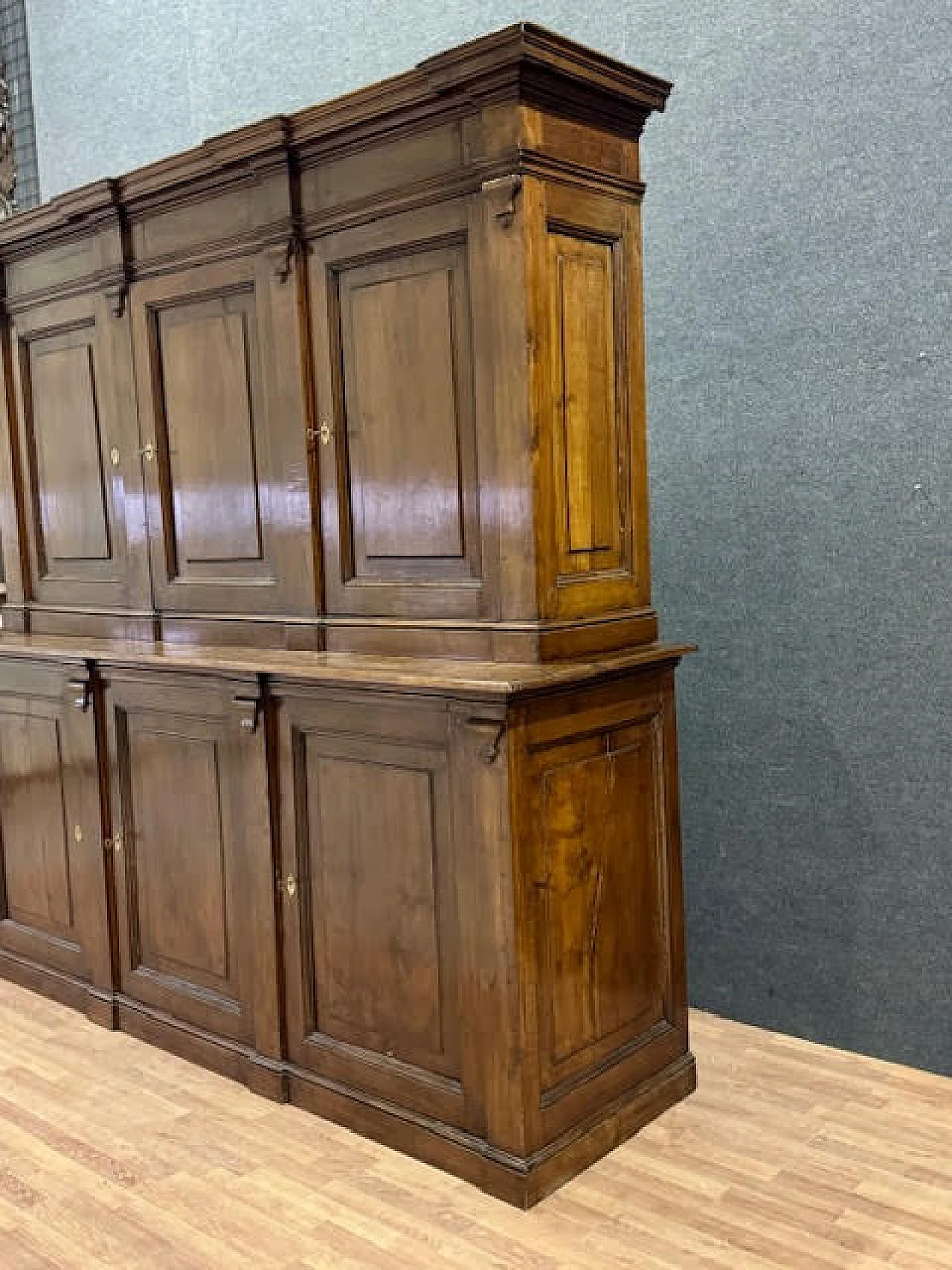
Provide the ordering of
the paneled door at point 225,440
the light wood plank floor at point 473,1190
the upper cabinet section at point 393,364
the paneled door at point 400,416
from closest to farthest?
the light wood plank floor at point 473,1190, the upper cabinet section at point 393,364, the paneled door at point 400,416, the paneled door at point 225,440

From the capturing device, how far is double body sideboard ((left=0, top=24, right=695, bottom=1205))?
2553 mm

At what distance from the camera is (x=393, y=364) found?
109 inches

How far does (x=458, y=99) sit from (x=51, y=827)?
235cm

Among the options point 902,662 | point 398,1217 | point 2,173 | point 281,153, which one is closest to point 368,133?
point 281,153

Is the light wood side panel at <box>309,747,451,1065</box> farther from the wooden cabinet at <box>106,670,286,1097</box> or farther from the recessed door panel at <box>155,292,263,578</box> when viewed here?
the recessed door panel at <box>155,292,263,578</box>

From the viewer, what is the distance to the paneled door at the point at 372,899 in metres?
2.68

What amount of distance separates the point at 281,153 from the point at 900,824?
6.94ft

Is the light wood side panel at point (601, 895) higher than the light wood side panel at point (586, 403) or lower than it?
lower

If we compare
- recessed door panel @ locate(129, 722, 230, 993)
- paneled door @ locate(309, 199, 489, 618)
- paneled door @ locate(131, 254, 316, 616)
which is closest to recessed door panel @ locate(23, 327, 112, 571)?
paneled door @ locate(131, 254, 316, 616)

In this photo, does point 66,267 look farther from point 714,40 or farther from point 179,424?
point 714,40

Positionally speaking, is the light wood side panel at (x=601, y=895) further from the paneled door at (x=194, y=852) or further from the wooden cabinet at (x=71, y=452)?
the wooden cabinet at (x=71, y=452)

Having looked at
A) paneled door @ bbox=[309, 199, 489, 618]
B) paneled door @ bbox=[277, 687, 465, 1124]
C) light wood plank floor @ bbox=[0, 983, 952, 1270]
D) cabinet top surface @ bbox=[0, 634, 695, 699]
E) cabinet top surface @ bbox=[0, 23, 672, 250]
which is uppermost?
cabinet top surface @ bbox=[0, 23, 672, 250]

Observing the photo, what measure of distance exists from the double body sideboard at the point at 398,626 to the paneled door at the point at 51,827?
0.10 feet

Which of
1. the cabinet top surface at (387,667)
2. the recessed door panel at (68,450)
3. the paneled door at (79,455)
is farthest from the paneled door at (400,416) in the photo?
the recessed door panel at (68,450)
